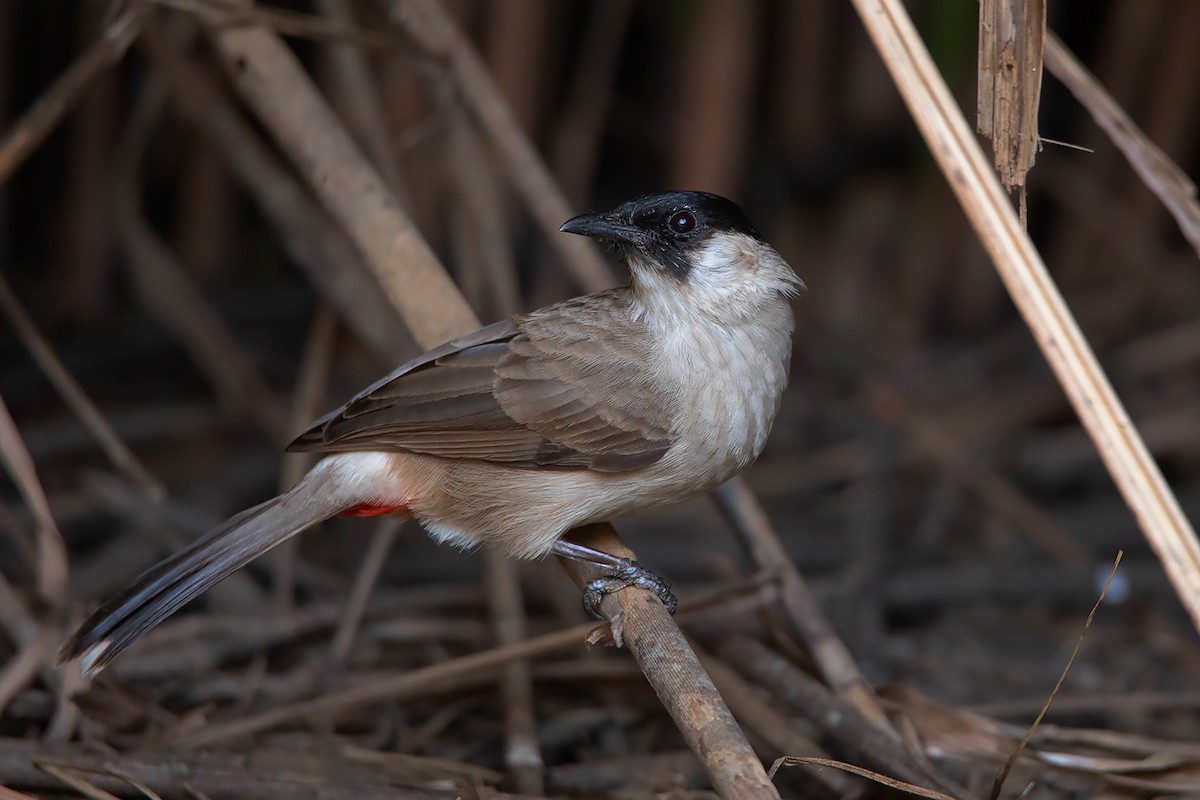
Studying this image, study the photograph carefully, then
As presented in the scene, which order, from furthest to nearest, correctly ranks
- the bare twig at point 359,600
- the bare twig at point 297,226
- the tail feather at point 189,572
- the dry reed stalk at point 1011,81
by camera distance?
the bare twig at point 297,226
the bare twig at point 359,600
the tail feather at point 189,572
the dry reed stalk at point 1011,81

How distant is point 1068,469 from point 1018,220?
9.05ft

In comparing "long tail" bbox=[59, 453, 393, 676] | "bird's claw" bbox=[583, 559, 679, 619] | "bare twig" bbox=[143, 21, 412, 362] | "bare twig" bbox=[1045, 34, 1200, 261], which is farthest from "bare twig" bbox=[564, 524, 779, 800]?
"bare twig" bbox=[143, 21, 412, 362]

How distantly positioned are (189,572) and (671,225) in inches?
51.8

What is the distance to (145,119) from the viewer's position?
3.96m

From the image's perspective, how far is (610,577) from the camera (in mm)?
2541

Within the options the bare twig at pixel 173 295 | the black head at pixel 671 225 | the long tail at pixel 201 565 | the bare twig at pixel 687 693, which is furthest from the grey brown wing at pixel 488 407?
the bare twig at pixel 173 295

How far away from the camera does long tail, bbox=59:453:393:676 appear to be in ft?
8.05

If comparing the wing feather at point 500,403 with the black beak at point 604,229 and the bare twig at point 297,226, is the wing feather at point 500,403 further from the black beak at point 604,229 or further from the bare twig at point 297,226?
the bare twig at point 297,226

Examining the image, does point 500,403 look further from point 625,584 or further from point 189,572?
point 189,572

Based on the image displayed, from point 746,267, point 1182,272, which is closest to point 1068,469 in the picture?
point 1182,272

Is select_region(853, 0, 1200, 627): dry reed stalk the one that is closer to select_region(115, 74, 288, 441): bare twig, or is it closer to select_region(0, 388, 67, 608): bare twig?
select_region(0, 388, 67, 608): bare twig

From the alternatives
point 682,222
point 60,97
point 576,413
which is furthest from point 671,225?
point 60,97

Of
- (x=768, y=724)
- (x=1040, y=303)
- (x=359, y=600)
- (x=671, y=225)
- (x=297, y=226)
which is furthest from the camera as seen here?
(x=297, y=226)

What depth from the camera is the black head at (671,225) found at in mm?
2822
